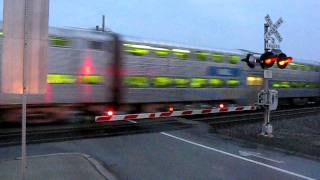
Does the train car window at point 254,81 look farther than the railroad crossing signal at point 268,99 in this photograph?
Yes

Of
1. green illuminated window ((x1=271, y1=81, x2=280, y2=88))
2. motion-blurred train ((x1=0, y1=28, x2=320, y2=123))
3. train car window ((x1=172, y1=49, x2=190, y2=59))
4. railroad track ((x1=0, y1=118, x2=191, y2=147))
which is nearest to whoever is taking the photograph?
railroad track ((x1=0, y1=118, x2=191, y2=147))

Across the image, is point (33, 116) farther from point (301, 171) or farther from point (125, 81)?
point (301, 171)

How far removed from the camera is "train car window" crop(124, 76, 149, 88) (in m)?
22.0

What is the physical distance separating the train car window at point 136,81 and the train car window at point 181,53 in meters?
2.38

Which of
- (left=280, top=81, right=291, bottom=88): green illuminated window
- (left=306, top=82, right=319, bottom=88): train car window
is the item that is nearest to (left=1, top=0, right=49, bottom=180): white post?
(left=280, top=81, right=291, bottom=88): green illuminated window

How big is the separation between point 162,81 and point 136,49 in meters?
2.27

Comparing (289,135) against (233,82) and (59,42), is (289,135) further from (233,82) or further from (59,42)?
(233,82)

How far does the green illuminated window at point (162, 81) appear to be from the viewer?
23453mm

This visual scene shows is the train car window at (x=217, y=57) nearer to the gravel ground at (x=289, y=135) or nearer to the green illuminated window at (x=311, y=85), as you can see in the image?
the gravel ground at (x=289, y=135)

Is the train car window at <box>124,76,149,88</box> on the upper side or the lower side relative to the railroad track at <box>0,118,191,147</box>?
upper

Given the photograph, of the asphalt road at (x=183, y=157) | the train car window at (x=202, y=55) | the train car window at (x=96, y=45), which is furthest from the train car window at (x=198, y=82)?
the asphalt road at (x=183, y=157)

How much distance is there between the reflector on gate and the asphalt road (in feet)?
13.9

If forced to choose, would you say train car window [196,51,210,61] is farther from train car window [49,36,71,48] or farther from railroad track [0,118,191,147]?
train car window [49,36,71,48]

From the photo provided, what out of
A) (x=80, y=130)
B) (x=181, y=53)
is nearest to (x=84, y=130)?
(x=80, y=130)
